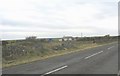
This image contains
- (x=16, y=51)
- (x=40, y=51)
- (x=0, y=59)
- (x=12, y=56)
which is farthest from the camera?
(x=40, y=51)

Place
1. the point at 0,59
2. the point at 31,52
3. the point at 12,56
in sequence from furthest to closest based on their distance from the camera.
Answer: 1. the point at 31,52
2. the point at 12,56
3. the point at 0,59

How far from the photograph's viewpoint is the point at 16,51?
27797 mm

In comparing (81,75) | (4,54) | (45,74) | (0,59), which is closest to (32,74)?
(45,74)

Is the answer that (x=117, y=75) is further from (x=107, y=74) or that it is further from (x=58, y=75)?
(x=58, y=75)

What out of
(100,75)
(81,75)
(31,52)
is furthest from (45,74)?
(31,52)

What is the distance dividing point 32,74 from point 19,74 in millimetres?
668

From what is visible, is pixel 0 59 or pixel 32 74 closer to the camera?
pixel 32 74

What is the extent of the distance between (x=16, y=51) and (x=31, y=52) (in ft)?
8.66

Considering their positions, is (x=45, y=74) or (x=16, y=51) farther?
(x=16, y=51)

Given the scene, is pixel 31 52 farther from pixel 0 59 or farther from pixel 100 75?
pixel 100 75

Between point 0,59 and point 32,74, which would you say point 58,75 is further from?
point 0,59

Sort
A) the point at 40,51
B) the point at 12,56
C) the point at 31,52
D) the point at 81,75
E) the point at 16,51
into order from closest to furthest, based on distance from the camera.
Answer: the point at 81,75 → the point at 12,56 → the point at 16,51 → the point at 31,52 → the point at 40,51

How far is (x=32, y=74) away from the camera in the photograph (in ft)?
43.8

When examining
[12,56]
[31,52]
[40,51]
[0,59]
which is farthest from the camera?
[40,51]
